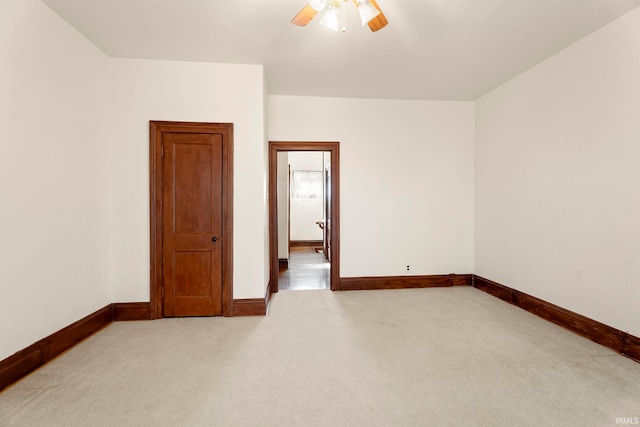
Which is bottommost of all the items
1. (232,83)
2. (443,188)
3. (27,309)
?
(27,309)

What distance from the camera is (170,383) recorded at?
2023mm

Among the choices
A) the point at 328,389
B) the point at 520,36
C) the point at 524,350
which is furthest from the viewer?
the point at 520,36

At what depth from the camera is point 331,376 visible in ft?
6.89

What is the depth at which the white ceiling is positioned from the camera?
2.29 m

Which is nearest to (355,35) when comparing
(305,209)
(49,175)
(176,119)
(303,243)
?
(176,119)

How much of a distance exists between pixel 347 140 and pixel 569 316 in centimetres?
334

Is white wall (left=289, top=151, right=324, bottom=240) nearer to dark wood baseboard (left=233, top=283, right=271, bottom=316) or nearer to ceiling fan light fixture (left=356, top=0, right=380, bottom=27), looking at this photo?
dark wood baseboard (left=233, top=283, right=271, bottom=316)

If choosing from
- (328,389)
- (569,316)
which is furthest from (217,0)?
(569,316)

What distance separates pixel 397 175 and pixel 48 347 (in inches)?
171

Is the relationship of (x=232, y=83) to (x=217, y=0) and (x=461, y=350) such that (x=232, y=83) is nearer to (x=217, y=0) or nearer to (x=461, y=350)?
(x=217, y=0)

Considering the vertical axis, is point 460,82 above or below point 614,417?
above

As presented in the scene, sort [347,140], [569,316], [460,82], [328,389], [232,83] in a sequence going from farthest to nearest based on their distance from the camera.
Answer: [347,140] < [460,82] < [232,83] < [569,316] < [328,389]

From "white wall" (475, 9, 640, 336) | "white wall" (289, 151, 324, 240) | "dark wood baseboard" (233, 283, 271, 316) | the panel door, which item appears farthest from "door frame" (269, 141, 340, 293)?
"white wall" (289, 151, 324, 240)

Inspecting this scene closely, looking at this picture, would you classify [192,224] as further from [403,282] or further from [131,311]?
[403,282]
